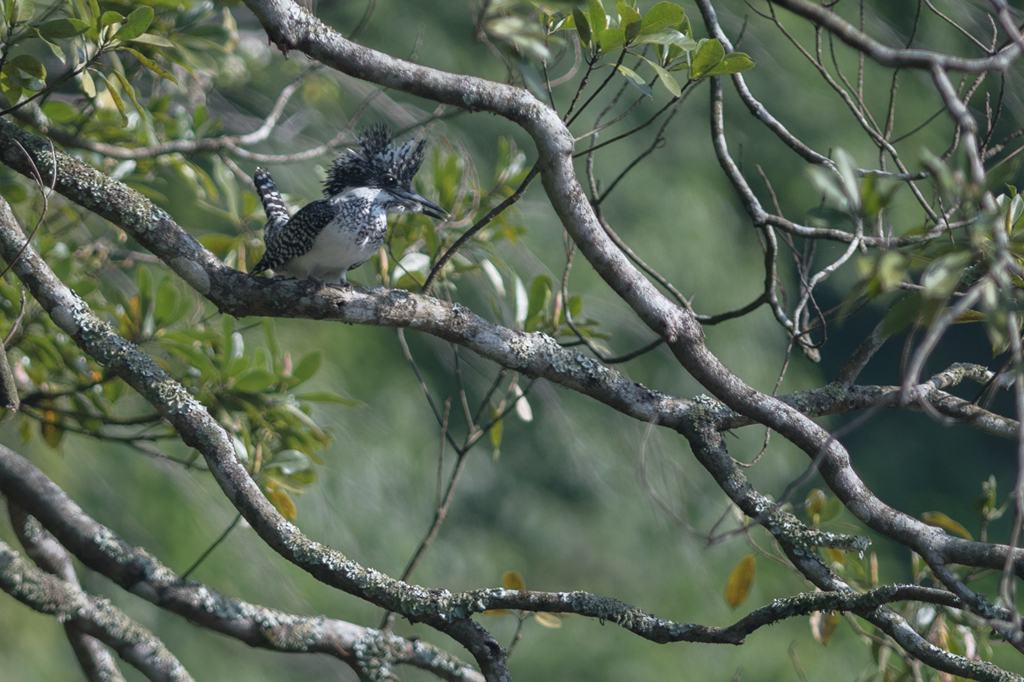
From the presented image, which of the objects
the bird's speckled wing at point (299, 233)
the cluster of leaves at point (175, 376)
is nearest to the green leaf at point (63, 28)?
the cluster of leaves at point (175, 376)

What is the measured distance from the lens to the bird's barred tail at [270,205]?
2574 mm

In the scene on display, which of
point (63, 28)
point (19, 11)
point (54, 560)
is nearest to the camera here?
point (63, 28)

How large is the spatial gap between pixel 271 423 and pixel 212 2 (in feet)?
4.42

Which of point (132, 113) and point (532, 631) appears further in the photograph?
point (532, 631)

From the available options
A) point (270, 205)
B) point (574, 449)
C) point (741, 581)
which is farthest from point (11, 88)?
point (574, 449)

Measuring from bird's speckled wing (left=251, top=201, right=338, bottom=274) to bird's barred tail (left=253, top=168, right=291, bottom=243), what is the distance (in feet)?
0.34

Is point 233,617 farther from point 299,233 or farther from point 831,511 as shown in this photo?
point 831,511

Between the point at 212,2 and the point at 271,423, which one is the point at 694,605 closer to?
the point at 271,423

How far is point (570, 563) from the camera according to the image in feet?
13.0

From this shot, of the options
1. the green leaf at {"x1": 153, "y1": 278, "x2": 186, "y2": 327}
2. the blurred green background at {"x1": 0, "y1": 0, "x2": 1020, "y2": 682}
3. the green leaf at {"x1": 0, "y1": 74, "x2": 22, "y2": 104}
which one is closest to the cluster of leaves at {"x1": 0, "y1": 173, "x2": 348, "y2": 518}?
the green leaf at {"x1": 153, "y1": 278, "x2": 186, "y2": 327}

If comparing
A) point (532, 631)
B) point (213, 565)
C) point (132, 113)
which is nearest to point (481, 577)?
point (532, 631)

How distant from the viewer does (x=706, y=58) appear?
4.84 feet

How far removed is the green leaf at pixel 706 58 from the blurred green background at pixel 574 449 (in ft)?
6.43

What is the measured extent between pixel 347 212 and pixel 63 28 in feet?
2.99
